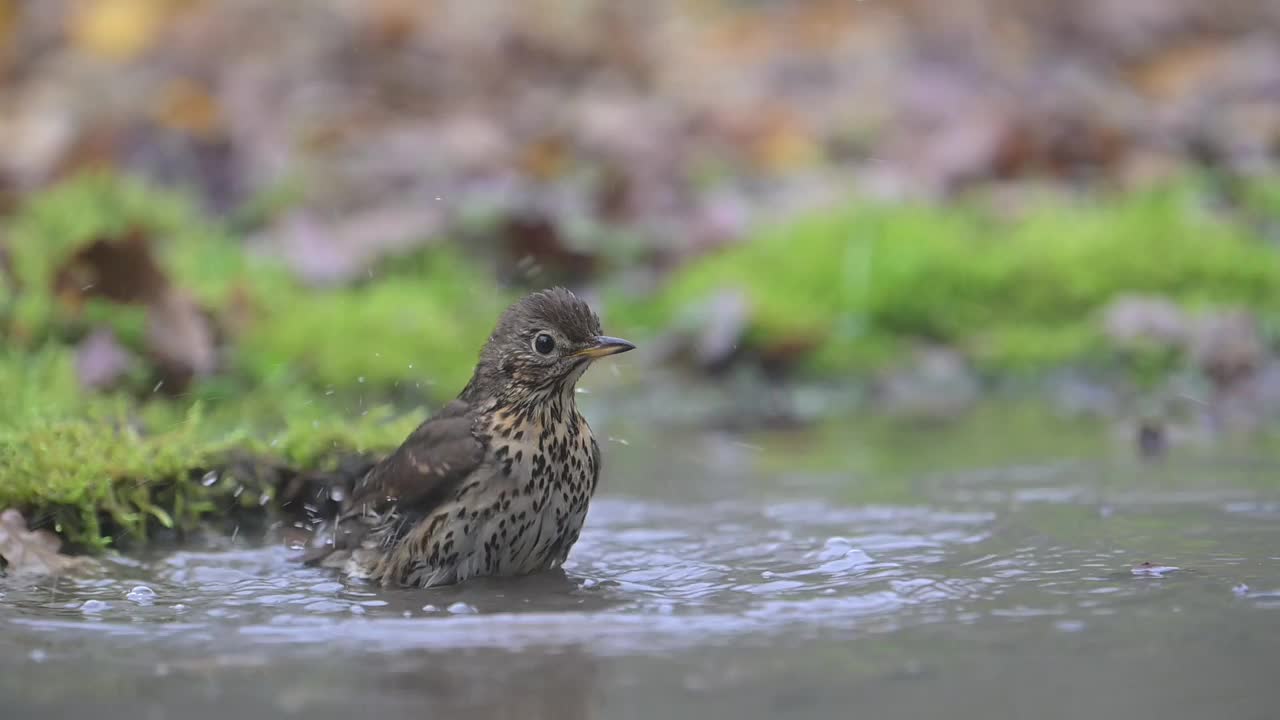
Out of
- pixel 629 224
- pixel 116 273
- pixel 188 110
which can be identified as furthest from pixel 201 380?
pixel 188 110

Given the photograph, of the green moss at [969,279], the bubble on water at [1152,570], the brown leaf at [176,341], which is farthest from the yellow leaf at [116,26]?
the bubble on water at [1152,570]

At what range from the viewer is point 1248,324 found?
7520 millimetres

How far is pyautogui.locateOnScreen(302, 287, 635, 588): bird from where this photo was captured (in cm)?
434

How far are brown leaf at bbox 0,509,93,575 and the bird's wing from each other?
0.62m

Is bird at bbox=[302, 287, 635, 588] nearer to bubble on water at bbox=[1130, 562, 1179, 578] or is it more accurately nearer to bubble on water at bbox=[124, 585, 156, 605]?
bubble on water at bbox=[124, 585, 156, 605]

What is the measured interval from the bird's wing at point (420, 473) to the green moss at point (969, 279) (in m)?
3.63

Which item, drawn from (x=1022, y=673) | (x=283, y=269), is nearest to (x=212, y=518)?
(x=1022, y=673)

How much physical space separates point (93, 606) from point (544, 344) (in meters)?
1.39

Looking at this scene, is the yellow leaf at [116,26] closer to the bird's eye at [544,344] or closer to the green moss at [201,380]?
the green moss at [201,380]

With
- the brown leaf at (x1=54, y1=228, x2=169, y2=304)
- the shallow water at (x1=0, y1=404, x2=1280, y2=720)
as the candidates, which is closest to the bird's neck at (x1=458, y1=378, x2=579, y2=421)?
the shallow water at (x1=0, y1=404, x2=1280, y2=720)

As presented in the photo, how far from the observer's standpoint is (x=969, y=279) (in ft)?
28.1

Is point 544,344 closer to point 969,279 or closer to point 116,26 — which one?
point 969,279

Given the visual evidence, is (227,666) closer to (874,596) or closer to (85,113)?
(874,596)

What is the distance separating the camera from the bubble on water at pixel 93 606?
3756 mm
